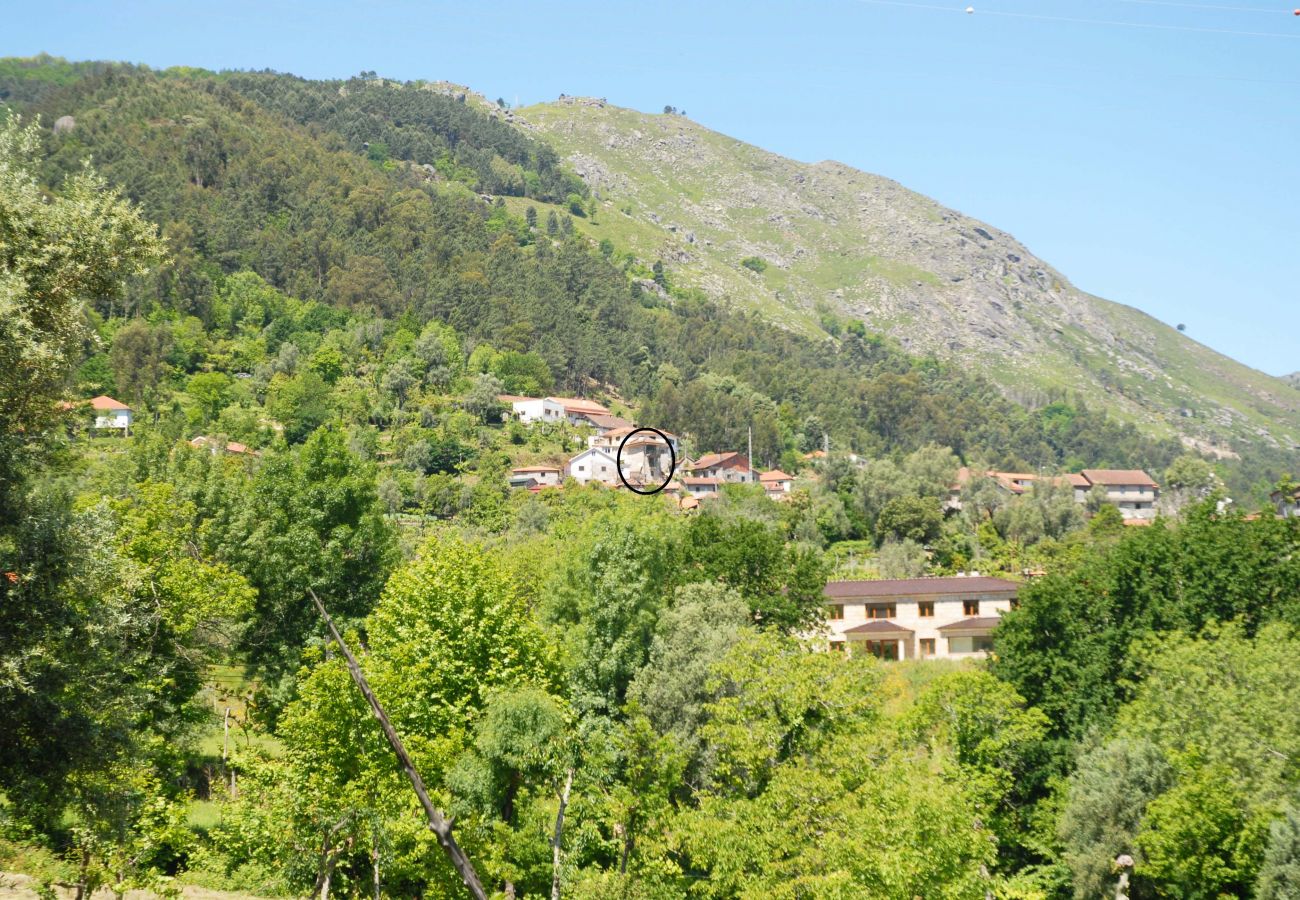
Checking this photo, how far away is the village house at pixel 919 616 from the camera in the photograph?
55938 millimetres

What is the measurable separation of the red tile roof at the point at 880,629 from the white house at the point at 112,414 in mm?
60356

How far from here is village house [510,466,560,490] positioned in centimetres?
9069

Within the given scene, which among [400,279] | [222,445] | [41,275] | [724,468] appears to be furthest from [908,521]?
[400,279]

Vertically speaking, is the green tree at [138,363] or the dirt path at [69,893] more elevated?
the green tree at [138,363]

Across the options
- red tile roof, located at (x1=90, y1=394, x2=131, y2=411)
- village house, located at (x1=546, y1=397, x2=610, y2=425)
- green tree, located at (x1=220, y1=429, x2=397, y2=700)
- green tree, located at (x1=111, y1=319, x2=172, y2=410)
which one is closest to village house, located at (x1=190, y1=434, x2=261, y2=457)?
red tile roof, located at (x1=90, y1=394, x2=131, y2=411)

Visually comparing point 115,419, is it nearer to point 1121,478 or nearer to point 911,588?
point 911,588

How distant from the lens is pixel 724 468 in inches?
4326

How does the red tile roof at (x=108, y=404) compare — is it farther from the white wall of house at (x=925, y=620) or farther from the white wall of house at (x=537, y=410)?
the white wall of house at (x=925, y=620)

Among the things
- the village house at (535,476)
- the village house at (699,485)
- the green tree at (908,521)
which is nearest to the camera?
the green tree at (908,521)

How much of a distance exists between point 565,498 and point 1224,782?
5435cm

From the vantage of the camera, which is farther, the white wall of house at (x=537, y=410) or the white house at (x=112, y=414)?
the white wall of house at (x=537, y=410)

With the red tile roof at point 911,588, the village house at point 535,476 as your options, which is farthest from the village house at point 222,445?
the red tile roof at point 911,588

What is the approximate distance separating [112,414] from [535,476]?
1340 inches

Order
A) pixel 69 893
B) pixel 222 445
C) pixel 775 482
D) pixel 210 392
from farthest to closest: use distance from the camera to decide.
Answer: pixel 775 482
pixel 210 392
pixel 222 445
pixel 69 893
